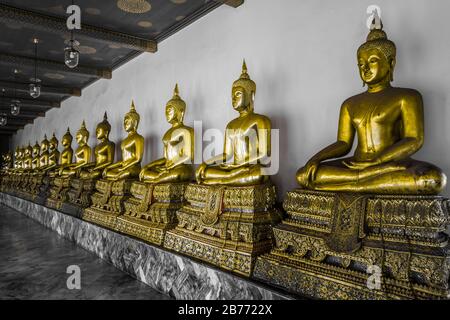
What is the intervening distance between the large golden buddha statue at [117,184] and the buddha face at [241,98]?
1651mm

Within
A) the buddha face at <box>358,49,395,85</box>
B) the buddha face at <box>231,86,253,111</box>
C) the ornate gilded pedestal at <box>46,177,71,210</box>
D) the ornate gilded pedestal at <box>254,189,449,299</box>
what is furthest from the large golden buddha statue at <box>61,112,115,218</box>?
the buddha face at <box>358,49,395,85</box>

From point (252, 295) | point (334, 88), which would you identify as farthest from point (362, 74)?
point (252, 295)

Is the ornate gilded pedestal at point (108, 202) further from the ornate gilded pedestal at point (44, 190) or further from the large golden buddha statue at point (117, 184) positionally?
the ornate gilded pedestal at point (44, 190)

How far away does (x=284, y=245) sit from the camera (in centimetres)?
205

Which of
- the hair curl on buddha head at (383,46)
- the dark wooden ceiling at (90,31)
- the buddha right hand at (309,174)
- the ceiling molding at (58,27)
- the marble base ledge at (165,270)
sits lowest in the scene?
the marble base ledge at (165,270)

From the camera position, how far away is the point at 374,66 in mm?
1965

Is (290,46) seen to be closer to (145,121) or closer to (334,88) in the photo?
(334,88)

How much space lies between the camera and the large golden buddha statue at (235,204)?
2.24 meters

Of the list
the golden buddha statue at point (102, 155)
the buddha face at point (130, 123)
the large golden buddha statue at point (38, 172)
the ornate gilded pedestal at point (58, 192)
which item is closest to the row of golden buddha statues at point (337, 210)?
the buddha face at point (130, 123)

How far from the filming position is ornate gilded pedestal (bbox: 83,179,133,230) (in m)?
3.65

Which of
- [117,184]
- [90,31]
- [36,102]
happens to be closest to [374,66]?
[117,184]

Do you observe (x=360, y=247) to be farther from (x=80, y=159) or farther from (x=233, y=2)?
(x=80, y=159)

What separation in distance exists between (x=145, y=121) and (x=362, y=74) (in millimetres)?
3522
